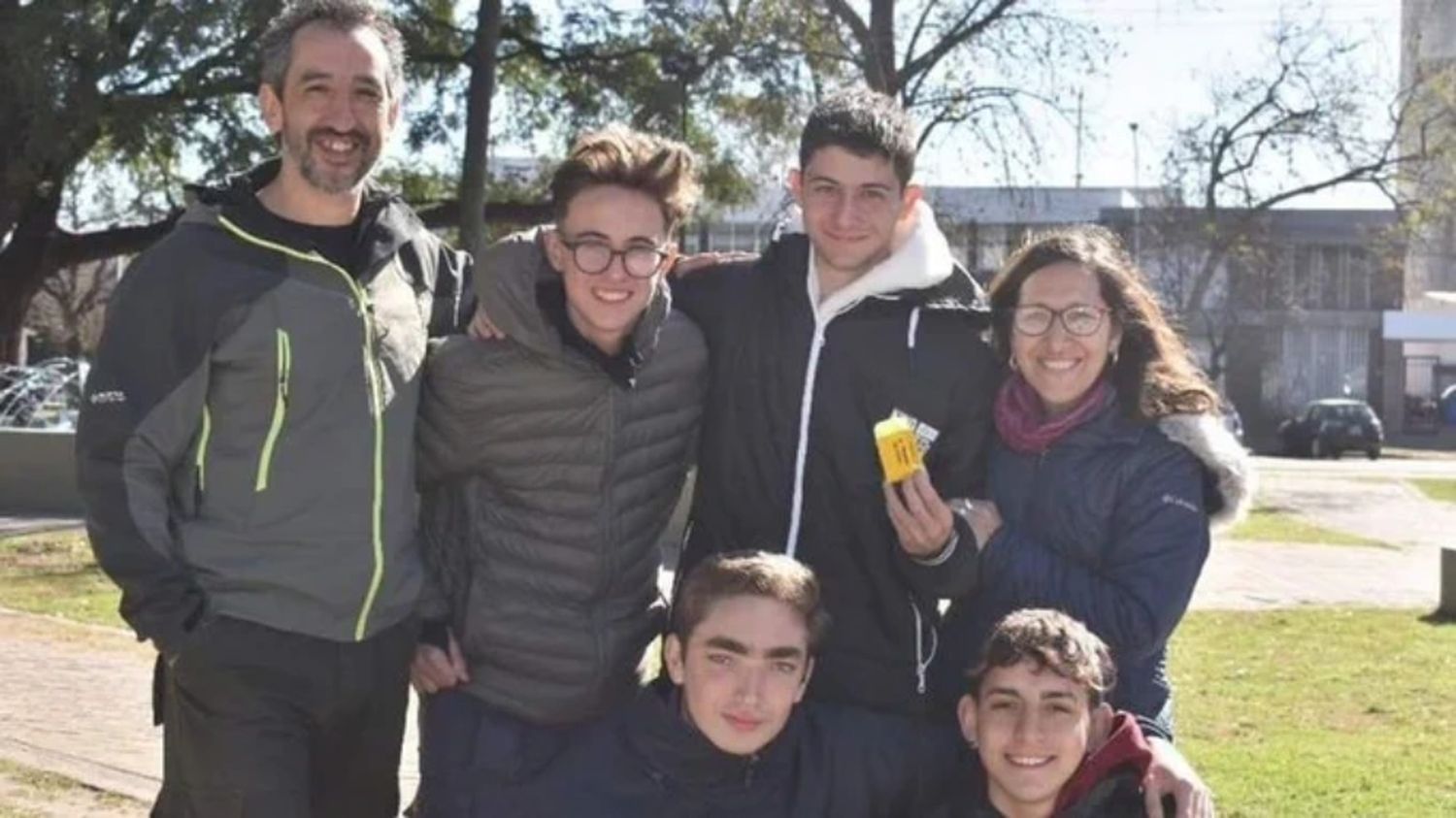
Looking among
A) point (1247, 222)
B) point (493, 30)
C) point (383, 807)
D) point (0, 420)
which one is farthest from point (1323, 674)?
point (1247, 222)

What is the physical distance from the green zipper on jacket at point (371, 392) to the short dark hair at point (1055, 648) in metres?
1.35

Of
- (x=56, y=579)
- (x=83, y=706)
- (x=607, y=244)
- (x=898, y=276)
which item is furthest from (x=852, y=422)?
(x=56, y=579)

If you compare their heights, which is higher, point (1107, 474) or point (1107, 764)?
point (1107, 474)

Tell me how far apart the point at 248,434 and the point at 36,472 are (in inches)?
741

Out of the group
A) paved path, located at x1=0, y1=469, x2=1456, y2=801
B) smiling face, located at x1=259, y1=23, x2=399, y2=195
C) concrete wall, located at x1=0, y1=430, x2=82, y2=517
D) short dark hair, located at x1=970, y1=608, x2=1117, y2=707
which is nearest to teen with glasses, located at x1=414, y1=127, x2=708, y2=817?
smiling face, located at x1=259, y1=23, x2=399, y2=195

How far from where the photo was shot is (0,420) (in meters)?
27.7

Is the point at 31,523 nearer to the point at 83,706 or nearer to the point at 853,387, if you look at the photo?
the point at 83,706

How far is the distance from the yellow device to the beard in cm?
128

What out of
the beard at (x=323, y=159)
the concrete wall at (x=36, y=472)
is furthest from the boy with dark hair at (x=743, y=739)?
the concrete wall at (x=36, y=472)

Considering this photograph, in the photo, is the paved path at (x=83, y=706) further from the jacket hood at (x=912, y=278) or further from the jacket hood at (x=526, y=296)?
the jacket hood at (x=912, y=278)

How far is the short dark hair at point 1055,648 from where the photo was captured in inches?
154

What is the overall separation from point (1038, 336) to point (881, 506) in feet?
1.77

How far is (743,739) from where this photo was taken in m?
Result: 4.13

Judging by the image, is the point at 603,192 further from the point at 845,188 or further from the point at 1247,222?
the point at 1247,222
